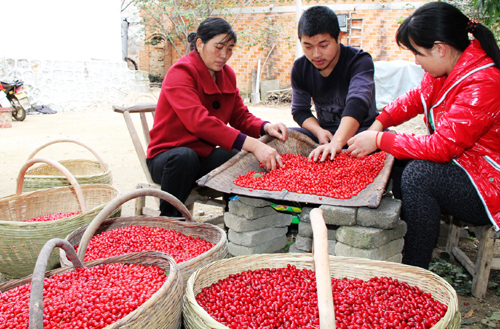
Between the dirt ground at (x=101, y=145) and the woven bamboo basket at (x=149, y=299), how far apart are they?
5.29 ft

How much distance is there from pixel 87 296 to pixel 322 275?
894mm

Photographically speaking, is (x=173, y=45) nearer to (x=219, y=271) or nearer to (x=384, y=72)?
(x=384, y=72)

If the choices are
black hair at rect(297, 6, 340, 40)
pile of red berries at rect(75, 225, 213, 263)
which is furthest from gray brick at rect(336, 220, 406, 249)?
black hair at rect(297, 6, 340, 40)

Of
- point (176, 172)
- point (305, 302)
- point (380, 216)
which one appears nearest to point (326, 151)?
point (380, 216)

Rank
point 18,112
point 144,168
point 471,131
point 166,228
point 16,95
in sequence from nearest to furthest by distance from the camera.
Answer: point 471,131 → point 166,228 → point 144,168 → point 18,112 → point 16,95

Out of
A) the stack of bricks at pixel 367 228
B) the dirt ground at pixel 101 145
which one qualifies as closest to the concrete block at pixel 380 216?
the stack of bricks at pixel 367 228

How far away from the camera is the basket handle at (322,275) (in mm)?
1076

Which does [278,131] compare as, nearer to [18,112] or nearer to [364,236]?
[364,236]

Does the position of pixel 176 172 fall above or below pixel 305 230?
above

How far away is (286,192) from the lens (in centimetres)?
226

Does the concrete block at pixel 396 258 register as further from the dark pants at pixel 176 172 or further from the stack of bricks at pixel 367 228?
the dark pants at pixel 176 172

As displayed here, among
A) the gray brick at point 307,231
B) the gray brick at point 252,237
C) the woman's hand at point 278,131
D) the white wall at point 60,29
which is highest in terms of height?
the white wall at point 60,29

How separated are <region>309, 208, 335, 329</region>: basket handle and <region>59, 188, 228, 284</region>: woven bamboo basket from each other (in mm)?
694

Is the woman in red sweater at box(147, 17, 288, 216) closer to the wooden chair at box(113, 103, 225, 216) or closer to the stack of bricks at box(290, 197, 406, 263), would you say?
the wooden chair at box(113, 103, 225, 216)
